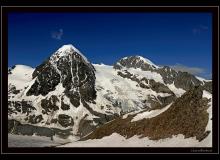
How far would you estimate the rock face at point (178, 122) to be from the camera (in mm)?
39984

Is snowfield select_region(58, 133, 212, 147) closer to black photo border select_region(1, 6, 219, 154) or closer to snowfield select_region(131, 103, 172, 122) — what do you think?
snowfield select_region(131, 103, 172, 122)

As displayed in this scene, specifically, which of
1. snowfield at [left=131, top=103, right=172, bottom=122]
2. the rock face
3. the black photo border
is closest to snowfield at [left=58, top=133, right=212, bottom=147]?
the rock face

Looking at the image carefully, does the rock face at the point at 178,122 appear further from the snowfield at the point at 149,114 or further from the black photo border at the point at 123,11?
the black photo border at the point at 123,11

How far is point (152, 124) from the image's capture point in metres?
49.3

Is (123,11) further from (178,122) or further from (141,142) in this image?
(141,142)

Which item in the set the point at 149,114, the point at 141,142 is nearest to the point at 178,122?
the point at 141,142

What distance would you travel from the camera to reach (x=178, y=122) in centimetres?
4438

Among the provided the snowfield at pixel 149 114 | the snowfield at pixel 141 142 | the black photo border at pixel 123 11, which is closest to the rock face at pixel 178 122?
the snowfield at pixel 141 142

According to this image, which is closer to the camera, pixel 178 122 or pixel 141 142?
pixel 178 122

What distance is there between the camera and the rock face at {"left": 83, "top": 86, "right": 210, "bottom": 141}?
3998cm
